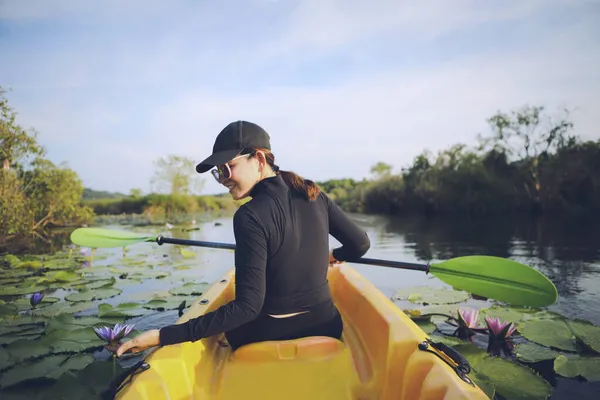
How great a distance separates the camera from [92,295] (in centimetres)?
363

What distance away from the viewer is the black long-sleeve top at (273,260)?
1238 mm

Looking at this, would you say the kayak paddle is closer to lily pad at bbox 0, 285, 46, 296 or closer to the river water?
the river water

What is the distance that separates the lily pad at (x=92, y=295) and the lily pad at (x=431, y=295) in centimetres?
276

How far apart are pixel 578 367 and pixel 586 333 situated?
479 millimetres

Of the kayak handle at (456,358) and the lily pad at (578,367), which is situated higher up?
the kayak handle at (456,358)

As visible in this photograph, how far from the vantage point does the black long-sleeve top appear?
4.06 feet

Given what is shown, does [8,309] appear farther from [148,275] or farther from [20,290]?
[148,275]

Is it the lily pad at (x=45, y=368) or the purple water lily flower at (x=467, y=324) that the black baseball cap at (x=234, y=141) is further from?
the purple water lily flower at (x=467, y=324)

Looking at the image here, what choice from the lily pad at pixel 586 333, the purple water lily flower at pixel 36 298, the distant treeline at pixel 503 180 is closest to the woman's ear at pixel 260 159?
the lily pad at pixel 586 333

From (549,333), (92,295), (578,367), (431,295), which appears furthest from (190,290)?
(578,367)

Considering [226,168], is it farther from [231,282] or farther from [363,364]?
[231,282]

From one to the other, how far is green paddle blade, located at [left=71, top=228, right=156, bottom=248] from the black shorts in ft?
7.07

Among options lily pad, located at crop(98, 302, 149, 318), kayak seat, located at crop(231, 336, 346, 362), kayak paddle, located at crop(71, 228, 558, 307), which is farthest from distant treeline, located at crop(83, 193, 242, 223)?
kayak seat, located at crop(231, 336, 346, 362)

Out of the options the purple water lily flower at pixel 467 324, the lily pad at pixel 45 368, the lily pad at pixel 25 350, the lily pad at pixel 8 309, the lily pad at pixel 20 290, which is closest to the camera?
the lily pad at pixel 45 368
